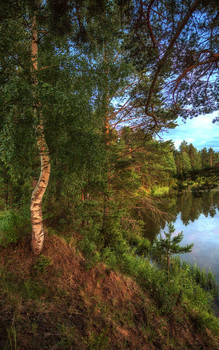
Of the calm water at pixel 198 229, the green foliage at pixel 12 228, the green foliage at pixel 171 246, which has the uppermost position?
the green foliage at pixel 12 228

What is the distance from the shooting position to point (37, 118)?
3.73m

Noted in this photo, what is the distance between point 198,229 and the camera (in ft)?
59.3

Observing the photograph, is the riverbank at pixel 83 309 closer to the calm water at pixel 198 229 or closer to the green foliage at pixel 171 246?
the green foliage at pixel 171 246

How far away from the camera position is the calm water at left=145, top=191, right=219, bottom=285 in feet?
38.3

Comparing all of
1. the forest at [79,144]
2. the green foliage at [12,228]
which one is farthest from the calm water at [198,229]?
the green foliage at [12,228]

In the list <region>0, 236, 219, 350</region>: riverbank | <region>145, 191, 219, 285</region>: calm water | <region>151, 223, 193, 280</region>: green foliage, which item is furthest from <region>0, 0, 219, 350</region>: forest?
<region>145, 191, 219, 285</region>: calm water

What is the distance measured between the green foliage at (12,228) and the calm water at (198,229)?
19.0 feet

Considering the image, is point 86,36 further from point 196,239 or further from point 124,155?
point 196,239

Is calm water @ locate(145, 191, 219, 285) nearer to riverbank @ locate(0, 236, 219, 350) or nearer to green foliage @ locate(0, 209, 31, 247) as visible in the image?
riverbank @ locate(0, 236, 219, 350)

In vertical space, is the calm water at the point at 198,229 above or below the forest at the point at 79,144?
below

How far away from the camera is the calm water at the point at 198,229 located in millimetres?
11664

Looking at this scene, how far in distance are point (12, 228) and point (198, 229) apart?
19319mm

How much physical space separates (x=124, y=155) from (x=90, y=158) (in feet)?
14.4

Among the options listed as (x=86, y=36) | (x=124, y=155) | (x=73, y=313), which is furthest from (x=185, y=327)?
(x=86, y=36)
